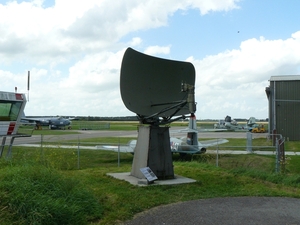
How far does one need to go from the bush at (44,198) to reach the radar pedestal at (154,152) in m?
2.76

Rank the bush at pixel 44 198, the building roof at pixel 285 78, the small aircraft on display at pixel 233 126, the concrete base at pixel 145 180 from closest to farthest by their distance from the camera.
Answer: the bush at pixel 44 198 → the concrete base at pixel 145 180 → the building roof at pixel 285 78 → the small aircraft on display at pixel 233 126

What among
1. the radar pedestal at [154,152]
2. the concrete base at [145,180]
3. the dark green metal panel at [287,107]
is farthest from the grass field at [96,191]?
the dark green metal panel at [287,107]

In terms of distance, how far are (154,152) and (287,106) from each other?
2088 centimetres

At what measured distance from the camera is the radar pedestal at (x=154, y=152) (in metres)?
9.95

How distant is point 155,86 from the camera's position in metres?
10.9

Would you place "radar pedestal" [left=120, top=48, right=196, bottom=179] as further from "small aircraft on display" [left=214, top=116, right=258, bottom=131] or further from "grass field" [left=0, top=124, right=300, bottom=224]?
"small aircraft on display" [left=214, top=116, right=258, bottom=131]

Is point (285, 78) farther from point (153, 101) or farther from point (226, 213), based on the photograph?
point (226, 213)

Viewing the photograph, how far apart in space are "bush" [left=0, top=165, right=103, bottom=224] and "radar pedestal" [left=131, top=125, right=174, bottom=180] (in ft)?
9.06

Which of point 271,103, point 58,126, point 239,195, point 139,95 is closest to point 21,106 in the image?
point 139,95

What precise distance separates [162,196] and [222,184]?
7.34 feet

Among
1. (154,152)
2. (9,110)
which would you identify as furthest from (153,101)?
(9,110)

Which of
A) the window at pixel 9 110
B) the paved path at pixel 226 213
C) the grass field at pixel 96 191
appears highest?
the window at pixel 9 110

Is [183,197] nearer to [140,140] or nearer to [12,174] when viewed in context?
[140,140]

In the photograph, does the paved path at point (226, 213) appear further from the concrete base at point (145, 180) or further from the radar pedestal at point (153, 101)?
the radar pedestal at point (153, 101)
